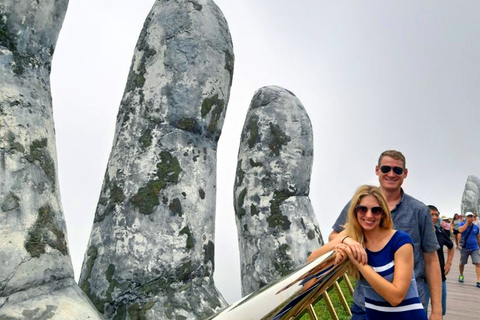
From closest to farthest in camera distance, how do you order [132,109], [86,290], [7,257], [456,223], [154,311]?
[7,257] → [154,311] → [86,290] → [132,109] → [456,223]

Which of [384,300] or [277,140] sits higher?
[277,140]

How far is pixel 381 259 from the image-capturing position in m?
2.23

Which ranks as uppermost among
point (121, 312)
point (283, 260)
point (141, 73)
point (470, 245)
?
point (141, 73)

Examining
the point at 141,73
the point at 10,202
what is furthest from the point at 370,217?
the point at 141,73

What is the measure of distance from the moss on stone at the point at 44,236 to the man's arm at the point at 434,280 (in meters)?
2.04

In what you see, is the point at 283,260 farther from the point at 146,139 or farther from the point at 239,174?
the point at 146,139

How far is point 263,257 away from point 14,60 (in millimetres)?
4372

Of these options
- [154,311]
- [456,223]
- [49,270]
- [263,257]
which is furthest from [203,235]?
[456,223]

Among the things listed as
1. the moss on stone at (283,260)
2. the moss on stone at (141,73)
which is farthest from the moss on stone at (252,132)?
the moss on stone at (141,73)

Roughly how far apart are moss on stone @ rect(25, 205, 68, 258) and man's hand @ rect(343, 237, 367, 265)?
5.31 ft

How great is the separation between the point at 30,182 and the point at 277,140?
4.27 metres

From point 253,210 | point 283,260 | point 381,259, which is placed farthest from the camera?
point 253,210

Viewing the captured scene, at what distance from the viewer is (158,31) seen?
4.44 m

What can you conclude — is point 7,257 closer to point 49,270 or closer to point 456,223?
point 49,270
